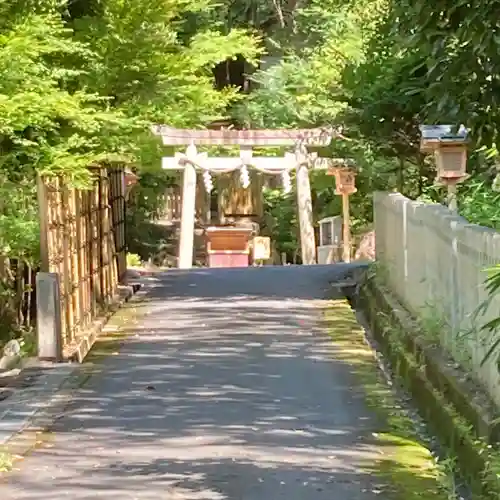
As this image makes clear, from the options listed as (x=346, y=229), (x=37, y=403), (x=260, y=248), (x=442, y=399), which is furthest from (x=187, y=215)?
(x=442, y=399)

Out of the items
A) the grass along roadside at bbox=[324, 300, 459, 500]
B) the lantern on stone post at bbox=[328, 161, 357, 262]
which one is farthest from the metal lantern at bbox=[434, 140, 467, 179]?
the lantern on stone post at bbox=[328, 161, 357, 262]

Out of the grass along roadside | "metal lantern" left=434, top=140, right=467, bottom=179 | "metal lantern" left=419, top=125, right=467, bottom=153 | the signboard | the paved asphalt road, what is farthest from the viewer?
the signboard

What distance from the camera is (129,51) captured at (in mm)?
12172

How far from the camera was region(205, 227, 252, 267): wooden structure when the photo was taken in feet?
88.3

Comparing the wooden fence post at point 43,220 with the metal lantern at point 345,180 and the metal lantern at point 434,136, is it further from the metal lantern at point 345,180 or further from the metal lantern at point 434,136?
the metal lantern at point 345,180

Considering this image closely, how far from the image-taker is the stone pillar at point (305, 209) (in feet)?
81.5

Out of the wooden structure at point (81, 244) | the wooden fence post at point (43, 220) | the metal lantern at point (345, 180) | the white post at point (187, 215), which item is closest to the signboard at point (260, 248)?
the white post at point (187, 215)

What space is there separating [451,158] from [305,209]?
13.0 metres

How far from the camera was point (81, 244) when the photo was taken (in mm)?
12234

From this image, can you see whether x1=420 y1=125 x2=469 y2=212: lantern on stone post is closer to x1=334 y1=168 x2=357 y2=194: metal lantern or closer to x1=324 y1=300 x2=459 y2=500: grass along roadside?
x1=324 y1=300 x2=459 y2=500: grass along roadside

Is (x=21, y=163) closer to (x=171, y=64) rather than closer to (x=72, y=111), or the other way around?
(x=72, y=111)

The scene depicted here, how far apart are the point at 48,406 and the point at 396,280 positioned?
16.6ft

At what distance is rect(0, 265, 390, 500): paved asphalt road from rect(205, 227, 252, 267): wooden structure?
1335 centimetres

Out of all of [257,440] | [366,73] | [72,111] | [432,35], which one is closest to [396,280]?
[366,73]
